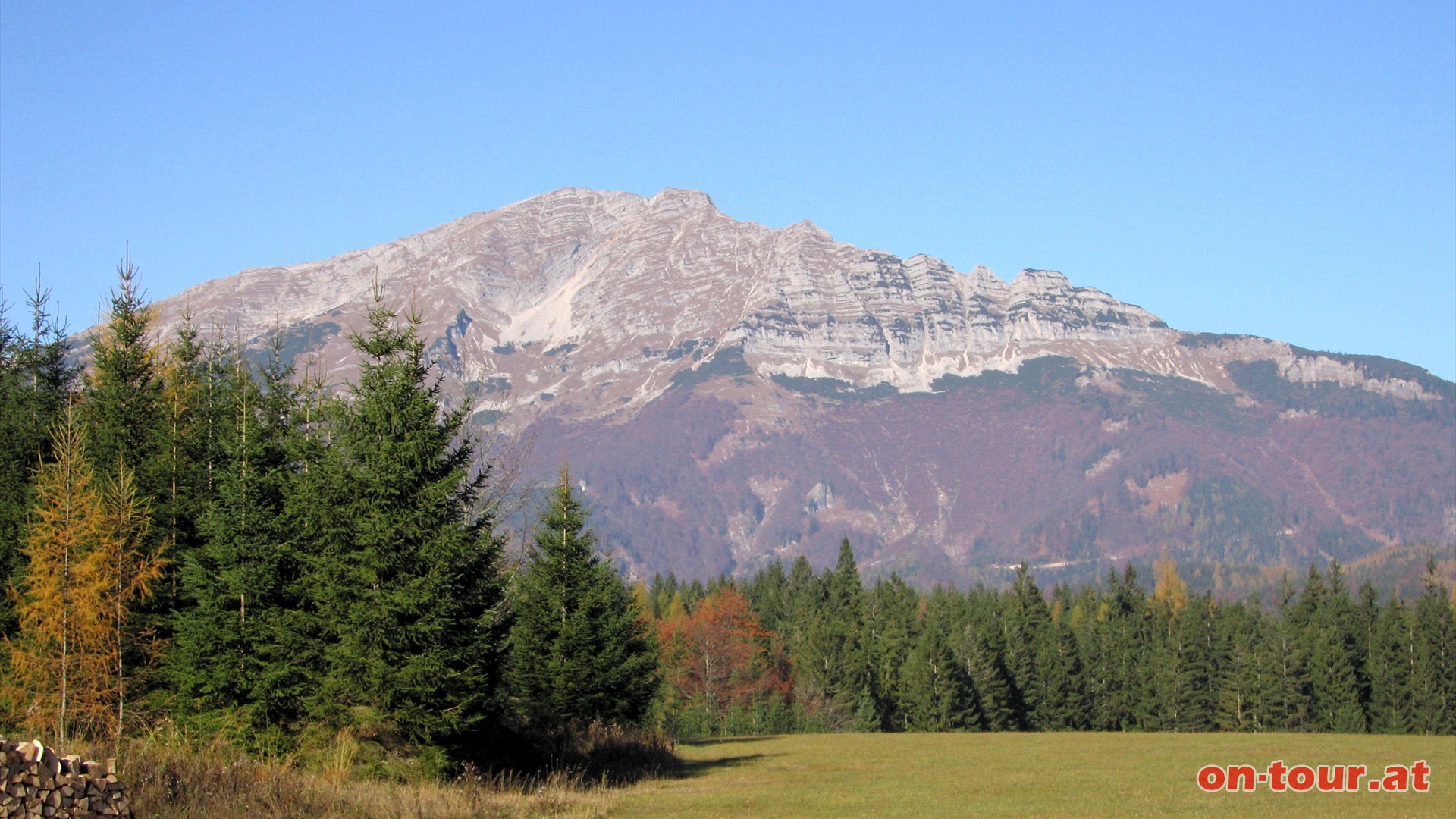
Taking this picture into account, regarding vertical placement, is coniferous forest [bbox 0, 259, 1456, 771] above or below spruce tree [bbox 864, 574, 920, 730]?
above

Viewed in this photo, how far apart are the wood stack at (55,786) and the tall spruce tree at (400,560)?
7986mm

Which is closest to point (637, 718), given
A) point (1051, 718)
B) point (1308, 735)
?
point (1308, 735)

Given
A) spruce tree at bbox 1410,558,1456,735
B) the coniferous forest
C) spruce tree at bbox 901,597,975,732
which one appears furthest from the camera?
spruce tree at bbox 1410,558,1456,735

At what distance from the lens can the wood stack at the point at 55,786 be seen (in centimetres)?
1833

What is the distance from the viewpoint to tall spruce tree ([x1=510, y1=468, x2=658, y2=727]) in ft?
128

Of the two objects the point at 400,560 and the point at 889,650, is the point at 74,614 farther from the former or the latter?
the point at 889,650

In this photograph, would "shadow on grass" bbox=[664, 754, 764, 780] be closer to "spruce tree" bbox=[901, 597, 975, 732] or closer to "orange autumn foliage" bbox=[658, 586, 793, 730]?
"orange autumn foliage" bbox=[658, 586, 793, 730]

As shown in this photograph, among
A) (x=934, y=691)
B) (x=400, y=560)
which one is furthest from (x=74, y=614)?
(x=934, y=691)

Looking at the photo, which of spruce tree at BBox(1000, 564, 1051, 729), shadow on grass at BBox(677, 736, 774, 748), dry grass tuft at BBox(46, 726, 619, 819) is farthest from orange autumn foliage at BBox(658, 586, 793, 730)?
dry grass tuft at BBox(46, 726, 619, 819)

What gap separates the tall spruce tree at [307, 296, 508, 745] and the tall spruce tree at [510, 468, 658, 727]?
8120mm

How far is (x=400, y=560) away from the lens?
28609 millimetres

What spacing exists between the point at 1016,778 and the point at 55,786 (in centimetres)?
2769

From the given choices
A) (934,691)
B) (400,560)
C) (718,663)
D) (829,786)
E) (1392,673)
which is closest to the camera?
(400,560)

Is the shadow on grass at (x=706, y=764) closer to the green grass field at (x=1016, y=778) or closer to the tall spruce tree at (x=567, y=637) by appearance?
the green grass field at (x=1016, y=778)
